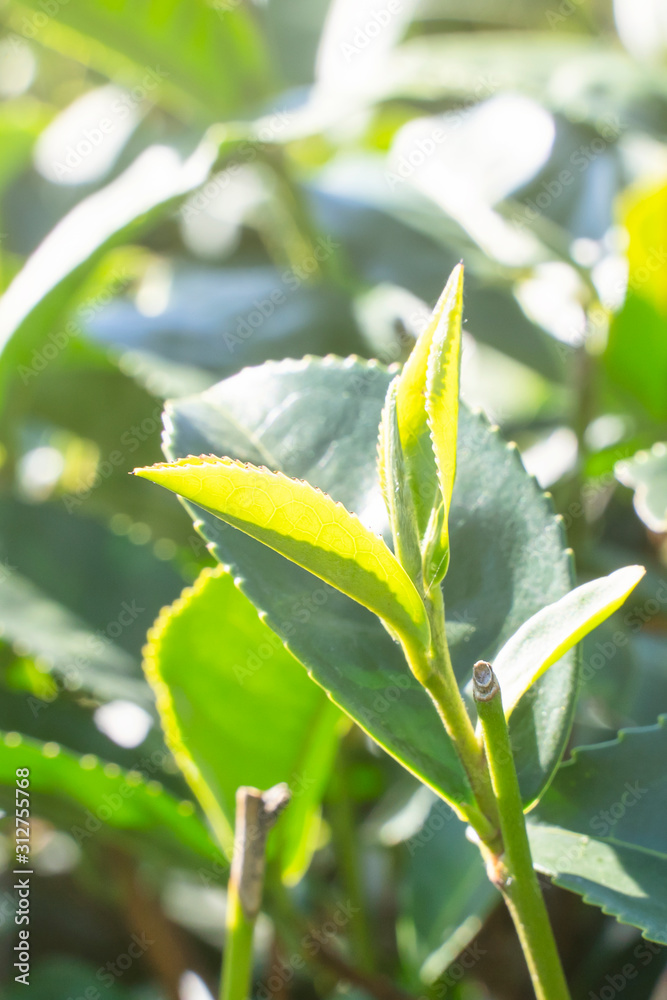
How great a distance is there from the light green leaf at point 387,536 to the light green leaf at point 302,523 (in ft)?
0.21

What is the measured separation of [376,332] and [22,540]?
1.21 feet

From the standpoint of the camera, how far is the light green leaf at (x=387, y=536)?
1.25ft

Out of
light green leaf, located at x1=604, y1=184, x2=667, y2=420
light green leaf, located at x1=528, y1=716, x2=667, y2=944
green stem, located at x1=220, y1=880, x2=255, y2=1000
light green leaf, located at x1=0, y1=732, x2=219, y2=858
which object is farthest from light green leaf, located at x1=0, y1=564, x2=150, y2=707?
light green leaf, located at x1=604, y1=184, x2=667, y2=420

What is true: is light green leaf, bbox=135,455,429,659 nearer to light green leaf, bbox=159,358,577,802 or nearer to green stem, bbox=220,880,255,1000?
light green leaf, bbox=159,358,577,802

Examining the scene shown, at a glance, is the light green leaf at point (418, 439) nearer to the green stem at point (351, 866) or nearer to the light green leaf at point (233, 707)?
the light green leaf at point (233, 707)

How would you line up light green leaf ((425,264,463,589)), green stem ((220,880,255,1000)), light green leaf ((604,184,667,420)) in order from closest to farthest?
light green leaf ((425,264,463,589)), green stem ((220,880,255,1000)), light green leaf ((604,184,667,420))

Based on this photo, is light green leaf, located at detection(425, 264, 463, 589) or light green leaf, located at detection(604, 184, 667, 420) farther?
light green leaf, located at detection(604, 184, 667, 420)

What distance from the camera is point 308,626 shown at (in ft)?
1.29

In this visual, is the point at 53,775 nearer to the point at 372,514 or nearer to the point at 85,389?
the point at 372,514

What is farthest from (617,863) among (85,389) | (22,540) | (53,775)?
(85,389)

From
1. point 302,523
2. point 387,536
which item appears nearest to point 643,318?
point 387,536

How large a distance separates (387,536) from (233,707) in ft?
0.59

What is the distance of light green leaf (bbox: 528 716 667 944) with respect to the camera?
1.26 ft

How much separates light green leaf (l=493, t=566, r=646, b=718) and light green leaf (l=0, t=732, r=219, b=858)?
27 cm
